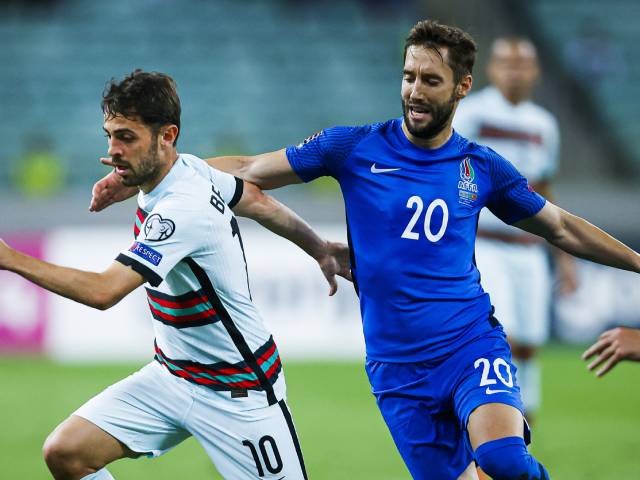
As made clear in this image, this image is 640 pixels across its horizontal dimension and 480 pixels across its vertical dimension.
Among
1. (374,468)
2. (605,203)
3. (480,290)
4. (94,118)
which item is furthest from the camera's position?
(94,118)

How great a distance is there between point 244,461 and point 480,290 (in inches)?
52.8

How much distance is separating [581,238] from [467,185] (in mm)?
635

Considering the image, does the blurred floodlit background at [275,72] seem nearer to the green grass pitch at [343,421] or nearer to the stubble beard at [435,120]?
the green grass pitch at [343,421]

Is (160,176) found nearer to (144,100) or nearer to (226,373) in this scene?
(144,100)

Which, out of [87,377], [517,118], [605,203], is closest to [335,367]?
[87,377]

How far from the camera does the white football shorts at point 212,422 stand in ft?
15.6

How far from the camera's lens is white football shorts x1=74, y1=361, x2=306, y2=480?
15.6 ft

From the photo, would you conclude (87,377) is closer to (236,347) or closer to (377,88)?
(236,347)

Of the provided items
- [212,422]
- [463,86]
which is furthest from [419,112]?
[212,422]

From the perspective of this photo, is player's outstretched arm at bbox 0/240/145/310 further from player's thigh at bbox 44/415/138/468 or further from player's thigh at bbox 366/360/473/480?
player's thigh at bbox 366/360/473/480

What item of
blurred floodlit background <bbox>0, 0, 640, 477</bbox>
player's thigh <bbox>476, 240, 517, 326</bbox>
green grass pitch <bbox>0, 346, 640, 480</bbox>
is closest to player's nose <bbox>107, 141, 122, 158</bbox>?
green grass pitch <bbox>0, 346, 640, 480</bbox>

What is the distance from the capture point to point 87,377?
38.1ft

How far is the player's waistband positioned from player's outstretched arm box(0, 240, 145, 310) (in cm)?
66

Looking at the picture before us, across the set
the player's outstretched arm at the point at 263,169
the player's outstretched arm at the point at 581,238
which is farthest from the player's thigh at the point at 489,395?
the player's outstretched arm at the point at 263,169
